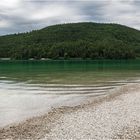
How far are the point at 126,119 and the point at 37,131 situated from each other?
422 centimetres

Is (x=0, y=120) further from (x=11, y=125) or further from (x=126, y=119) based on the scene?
(x=126, y=119)

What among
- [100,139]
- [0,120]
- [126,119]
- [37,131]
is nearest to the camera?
[100,139]

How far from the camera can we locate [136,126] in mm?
14273

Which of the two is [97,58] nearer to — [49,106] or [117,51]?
[117,51]

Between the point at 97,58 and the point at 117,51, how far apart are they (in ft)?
36.7

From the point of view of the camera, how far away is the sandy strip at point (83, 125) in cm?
1306

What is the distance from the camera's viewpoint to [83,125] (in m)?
14.6

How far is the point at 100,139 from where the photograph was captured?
1242 centimetres

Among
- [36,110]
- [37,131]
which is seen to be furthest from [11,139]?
[36,110]

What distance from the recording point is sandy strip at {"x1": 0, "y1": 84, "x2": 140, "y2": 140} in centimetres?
1306

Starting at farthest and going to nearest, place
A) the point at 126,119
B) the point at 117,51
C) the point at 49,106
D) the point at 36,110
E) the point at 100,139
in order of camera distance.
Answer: the point at 117,51, the point at 49,106, the point at 36,110, the point at 126,119, the point at 100,139

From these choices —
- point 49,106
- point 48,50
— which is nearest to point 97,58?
point 48,50

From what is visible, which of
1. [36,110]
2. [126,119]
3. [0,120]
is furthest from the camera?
[36,110]

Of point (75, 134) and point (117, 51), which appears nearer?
point (75, 134)
